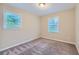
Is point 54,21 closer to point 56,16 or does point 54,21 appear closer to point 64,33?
point 56,16

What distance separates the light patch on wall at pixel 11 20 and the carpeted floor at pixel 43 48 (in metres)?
0.35

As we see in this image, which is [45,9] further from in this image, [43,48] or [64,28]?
[43,48]

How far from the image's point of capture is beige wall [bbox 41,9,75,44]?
1.17 metres

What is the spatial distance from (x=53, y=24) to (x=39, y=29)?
25 centimetres

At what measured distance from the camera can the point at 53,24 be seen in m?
1.26

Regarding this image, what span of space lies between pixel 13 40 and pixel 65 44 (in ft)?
2.75

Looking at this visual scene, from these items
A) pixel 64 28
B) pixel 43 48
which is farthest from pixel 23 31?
pixel 64 28

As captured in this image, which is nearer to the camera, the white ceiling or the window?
the white ceiling

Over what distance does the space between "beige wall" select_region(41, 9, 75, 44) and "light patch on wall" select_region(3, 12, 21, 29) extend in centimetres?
41

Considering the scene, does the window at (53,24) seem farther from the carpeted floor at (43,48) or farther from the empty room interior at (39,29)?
the carpeted floor at (43,48)

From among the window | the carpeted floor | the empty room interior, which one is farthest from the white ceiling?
the carpeted floor

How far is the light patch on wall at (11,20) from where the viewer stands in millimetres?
1156

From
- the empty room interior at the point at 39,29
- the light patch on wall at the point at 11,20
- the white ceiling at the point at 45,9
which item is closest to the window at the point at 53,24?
the empty room interior at the point at 39,29

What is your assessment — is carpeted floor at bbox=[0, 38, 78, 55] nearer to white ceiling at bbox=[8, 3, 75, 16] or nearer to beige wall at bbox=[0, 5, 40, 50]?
beige wall at bbox=[0, 5, 40, 50]
